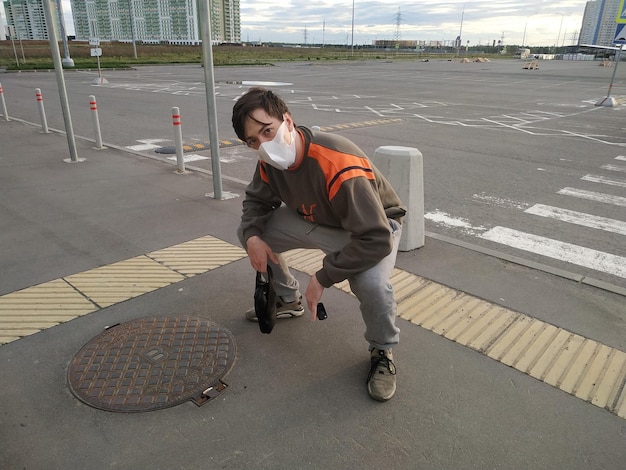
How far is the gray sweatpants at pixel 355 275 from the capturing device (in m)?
2.61

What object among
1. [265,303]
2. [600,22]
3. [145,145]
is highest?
[600,22]

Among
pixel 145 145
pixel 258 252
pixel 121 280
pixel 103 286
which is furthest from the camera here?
pixel 145 145

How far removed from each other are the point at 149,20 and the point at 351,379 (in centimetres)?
14730

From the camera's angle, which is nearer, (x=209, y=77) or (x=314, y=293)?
(x=314, y=293)

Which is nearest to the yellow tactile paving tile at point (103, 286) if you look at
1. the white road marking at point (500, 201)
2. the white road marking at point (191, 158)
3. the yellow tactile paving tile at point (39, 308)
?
the yellow tactile paving tile at point (39, 308)

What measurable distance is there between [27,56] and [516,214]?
199 feet

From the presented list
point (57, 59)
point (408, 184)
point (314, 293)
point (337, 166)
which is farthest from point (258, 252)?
point (57, 59)

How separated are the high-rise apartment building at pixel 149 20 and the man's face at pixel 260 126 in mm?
129748

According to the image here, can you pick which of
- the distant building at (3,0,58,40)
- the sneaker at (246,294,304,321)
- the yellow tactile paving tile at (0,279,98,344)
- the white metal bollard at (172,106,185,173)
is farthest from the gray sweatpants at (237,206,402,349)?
the distant building at (3,0,58,40)

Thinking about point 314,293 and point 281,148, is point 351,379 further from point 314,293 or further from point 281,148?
point 281,148

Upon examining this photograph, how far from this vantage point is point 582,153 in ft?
31.8

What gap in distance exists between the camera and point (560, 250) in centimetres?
Answer: 483

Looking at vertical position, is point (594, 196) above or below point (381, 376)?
below

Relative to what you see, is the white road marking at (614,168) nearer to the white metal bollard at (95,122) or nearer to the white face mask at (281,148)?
the white face mask at (281,148)
